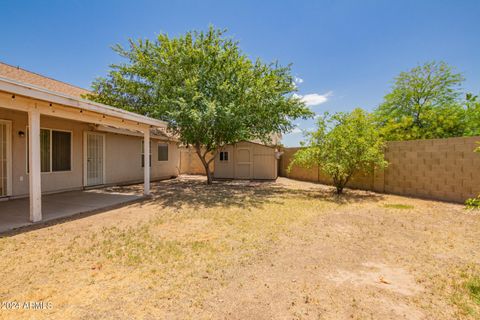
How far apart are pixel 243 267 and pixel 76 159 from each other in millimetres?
8733

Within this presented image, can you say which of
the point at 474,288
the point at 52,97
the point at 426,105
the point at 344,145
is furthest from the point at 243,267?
the point at 426,105

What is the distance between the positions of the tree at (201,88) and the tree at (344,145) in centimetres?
267

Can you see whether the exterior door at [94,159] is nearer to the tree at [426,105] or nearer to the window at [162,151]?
the window at [162,151]

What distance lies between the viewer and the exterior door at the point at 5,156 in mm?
6883

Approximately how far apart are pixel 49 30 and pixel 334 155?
13034 mm

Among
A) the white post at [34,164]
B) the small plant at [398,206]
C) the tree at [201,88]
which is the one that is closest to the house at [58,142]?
the white post at [34,164]

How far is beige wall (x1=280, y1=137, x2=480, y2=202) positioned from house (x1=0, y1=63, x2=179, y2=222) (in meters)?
9.17

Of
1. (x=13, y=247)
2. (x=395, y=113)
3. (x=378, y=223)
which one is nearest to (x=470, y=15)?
(x=395, y=113)

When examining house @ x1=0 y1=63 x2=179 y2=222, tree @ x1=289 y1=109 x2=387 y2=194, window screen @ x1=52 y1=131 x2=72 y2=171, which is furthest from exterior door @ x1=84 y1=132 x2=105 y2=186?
tree @ x1=289 y1=109 x2=387 y2=194

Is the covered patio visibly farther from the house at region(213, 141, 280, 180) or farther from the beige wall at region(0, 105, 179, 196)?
the house at region(213, 141, 280, 180)

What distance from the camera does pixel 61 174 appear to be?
8398mm

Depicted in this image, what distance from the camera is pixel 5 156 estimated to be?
694 cm

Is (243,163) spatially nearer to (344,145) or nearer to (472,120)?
(344,145)

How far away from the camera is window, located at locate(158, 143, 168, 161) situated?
542 inches
